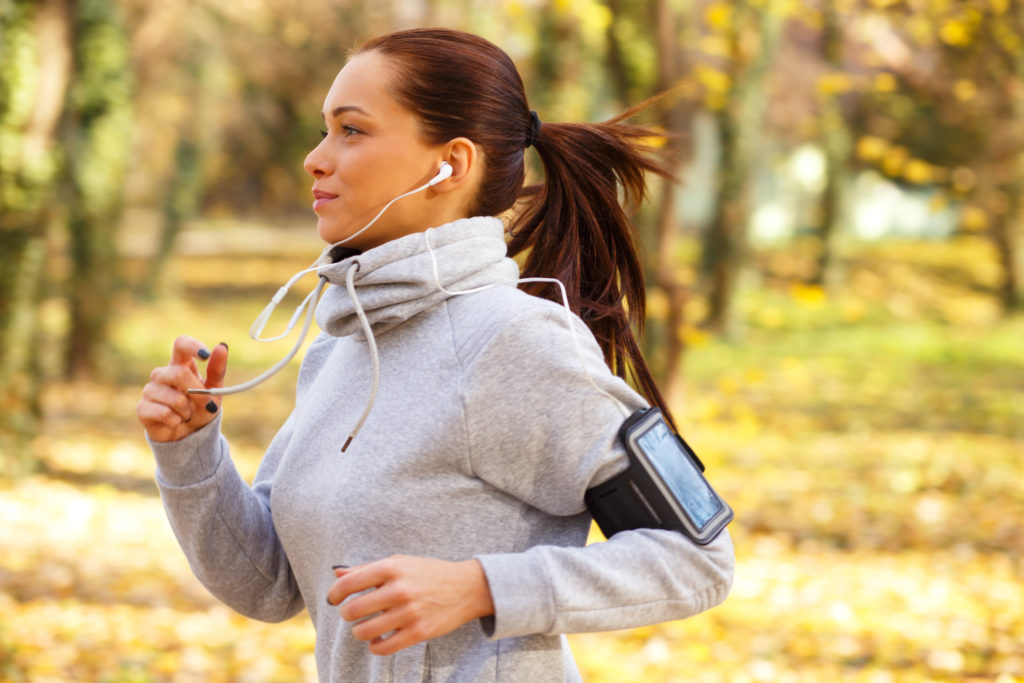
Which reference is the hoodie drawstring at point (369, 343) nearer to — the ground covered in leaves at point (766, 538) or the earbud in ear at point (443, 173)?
the earbud in ear at point (443, 173)

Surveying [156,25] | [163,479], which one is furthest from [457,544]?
[156,25]

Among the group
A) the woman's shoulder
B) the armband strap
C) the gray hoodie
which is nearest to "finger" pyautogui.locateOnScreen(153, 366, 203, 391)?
the gray hoodie

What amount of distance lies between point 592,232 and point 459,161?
1.08 ft

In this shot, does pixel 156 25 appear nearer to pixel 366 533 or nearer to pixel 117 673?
pixel 117 673

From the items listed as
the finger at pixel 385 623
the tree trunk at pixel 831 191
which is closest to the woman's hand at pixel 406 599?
the finger at pixel 385 623

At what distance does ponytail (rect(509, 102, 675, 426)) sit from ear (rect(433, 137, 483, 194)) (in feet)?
0.58

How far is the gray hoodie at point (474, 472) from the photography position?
1.47 meters

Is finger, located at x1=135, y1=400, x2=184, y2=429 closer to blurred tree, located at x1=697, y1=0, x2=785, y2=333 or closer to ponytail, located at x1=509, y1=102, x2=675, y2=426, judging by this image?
ponytail, located at x1=509, y1=102, x2=675, y2=426

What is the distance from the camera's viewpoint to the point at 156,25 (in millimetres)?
14500

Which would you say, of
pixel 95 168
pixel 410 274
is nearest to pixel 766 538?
pixel 410 274

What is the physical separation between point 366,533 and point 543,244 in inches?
24.7

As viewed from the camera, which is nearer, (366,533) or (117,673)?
(366,533)

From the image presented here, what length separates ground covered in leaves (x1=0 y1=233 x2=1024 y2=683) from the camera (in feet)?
16.5

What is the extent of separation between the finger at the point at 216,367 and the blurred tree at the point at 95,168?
30.9 ft
